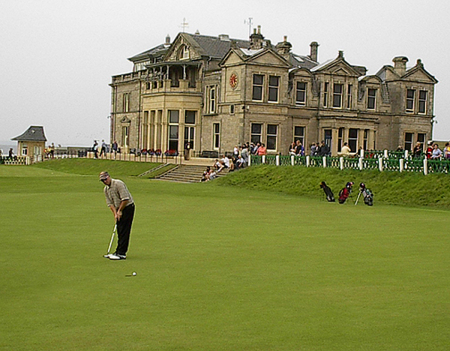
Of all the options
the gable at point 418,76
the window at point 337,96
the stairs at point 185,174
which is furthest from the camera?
the gable at point 418,76

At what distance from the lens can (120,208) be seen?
14281 mm

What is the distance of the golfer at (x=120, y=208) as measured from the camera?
14.3 m

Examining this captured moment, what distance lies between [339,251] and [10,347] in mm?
9031

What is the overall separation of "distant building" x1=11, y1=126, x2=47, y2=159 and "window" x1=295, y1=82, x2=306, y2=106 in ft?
141

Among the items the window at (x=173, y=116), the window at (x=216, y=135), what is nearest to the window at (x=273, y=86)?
the window at (x=216, y=135)

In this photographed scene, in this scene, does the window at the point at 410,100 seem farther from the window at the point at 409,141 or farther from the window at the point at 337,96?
the window at the point at 337,96

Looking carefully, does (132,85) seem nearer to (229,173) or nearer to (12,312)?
(229,173)

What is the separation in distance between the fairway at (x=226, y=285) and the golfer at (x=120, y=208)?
28cm

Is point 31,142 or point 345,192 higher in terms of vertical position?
point 31,142

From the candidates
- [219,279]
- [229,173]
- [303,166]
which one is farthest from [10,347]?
[229,173]

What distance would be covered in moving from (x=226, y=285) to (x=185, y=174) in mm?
39561

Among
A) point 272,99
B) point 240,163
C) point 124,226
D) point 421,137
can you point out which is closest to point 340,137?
point 272,99

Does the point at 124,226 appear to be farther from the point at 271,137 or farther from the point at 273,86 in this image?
the point at 273,86

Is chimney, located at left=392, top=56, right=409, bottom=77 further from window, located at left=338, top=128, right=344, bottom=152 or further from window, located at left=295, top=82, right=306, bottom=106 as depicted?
window, located at left=295, top=82, right=306, bottom=106
